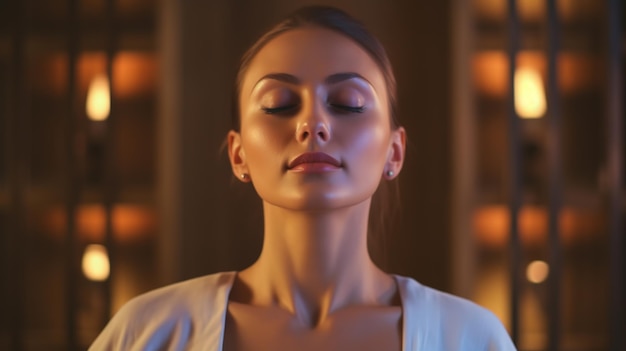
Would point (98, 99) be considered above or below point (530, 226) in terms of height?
above

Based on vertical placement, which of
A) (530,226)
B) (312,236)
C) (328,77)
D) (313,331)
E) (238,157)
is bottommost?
(530,226)

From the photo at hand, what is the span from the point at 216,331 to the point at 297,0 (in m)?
1.48

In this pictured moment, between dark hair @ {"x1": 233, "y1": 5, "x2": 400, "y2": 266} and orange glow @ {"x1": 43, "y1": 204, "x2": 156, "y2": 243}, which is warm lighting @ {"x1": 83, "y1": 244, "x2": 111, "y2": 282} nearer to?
orange glow @ {"x1": 43, "y1": 204, "x2": 156, "y2": 243}

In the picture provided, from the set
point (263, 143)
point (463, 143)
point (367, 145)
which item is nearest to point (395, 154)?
point (367, 145)

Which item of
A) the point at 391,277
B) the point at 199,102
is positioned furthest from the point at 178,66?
the point at 391,277

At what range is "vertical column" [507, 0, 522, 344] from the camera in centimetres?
197

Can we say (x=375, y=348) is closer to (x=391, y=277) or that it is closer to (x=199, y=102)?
(x=391, y=277)

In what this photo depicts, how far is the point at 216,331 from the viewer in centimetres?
98

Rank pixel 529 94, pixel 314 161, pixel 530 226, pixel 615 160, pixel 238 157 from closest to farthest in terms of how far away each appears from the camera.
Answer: pixel 314 161, pixel 238 157, pixel 615 160, pixel 529 94, pixel 530 226

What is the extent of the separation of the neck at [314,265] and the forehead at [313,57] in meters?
0.21

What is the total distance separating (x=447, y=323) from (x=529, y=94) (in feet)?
4.25

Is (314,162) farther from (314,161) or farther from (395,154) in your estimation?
(395,154)

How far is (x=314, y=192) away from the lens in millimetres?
952

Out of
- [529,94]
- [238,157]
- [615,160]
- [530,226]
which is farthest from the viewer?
[530,226]
